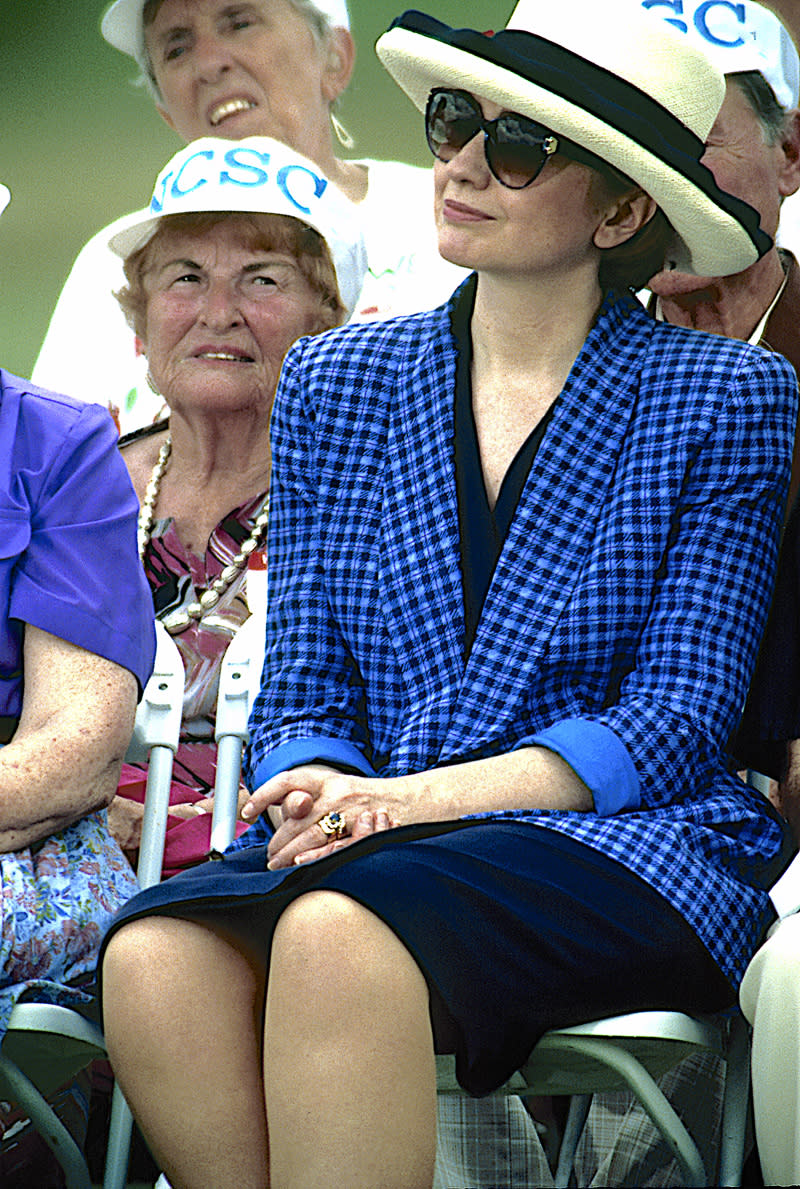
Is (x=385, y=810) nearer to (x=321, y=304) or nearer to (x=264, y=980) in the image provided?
(x=264, y=980)

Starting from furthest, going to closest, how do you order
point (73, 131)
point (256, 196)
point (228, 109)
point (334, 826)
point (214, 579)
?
point (73, 131)
point (228, 109)
point (256, 196)
point (214, 579)
point (334, 826)

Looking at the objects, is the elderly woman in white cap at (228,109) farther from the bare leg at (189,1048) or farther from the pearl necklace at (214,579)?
the bare leg at (189,1048)

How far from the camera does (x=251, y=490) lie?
10.6ft

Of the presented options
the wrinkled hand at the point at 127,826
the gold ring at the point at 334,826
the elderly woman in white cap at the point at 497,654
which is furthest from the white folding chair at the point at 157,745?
the gold ring at the point at 334,826

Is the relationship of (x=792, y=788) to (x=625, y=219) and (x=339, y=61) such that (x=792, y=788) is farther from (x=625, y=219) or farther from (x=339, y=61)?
(x=339, y=61)

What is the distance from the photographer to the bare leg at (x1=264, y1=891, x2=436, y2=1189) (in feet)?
5.51

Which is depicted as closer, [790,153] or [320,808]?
[320,808]

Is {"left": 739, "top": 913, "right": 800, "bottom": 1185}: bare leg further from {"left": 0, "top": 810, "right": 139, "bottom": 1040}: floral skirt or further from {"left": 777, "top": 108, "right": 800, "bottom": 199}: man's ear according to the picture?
{"left": 777, "top": 108, "right": 800, "bottom": 199}: man's ear

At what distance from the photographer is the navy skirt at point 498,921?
180cm

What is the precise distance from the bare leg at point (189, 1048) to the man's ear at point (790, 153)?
1940mm

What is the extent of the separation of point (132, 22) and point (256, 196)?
3.34ft

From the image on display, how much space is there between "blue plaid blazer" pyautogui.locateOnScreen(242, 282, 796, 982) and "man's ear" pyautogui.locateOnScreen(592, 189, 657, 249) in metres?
0.09

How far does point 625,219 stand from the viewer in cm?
233

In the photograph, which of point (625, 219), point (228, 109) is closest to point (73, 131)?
point (228, 109)
